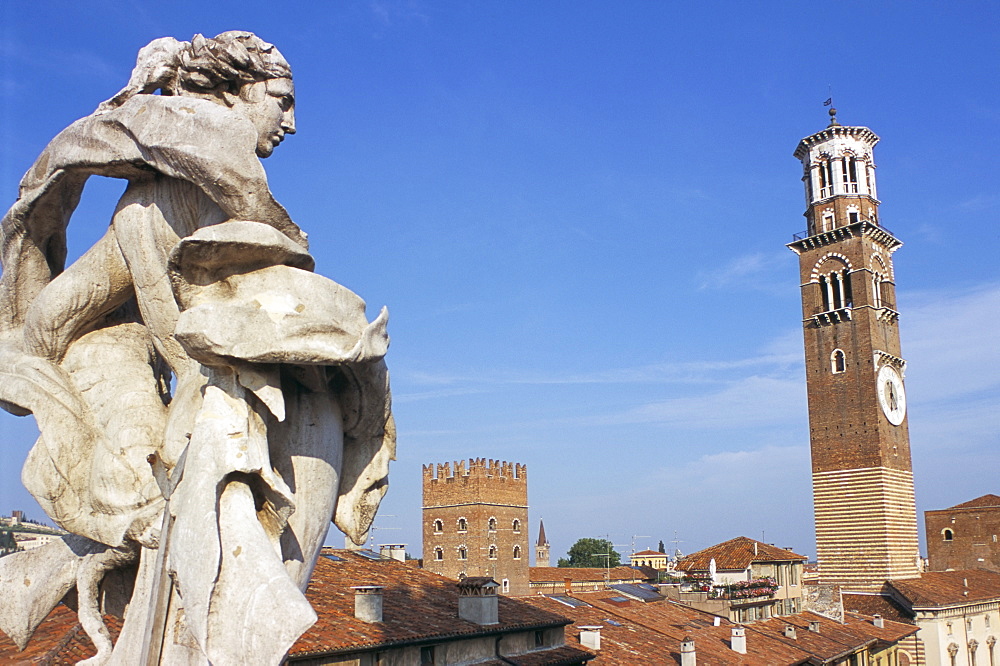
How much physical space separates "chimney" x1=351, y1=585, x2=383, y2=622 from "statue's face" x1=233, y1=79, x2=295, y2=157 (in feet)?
39.0

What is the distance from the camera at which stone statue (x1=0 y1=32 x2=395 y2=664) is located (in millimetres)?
2584

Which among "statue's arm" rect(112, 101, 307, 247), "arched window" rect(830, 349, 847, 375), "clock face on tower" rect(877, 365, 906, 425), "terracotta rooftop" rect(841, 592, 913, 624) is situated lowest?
"terracotta rooftop" rect(841, 592, 913, 624)

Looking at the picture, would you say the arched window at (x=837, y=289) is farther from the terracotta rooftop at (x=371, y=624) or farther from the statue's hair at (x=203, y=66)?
the statue's hair at (x=203, y=66)

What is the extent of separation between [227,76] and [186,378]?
3.38 ft

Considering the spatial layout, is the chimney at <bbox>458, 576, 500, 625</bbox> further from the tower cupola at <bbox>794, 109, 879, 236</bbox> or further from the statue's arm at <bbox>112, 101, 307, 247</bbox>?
the tower cupola at <bbox>794, 109, 879, 236</bbox>

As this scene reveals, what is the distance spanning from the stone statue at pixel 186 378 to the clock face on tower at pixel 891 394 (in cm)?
4147

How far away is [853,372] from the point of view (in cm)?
4159

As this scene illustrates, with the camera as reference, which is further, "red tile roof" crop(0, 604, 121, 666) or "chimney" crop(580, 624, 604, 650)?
"chimney" crop(580, 624, 604, 650)

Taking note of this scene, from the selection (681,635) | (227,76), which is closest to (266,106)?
(227,76)

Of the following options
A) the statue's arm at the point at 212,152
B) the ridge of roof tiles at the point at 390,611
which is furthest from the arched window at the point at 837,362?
the statue's arm at the point at 212,152

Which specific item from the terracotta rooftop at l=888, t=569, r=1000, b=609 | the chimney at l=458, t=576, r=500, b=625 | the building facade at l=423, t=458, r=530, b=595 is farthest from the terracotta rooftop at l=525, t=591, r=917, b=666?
the building facade at l=423, t=458, r=530, b=595

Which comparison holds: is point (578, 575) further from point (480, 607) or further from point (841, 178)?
point (480, 607)

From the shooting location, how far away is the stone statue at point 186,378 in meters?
2.58

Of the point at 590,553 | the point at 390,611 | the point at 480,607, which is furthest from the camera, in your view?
the point at 590,553
